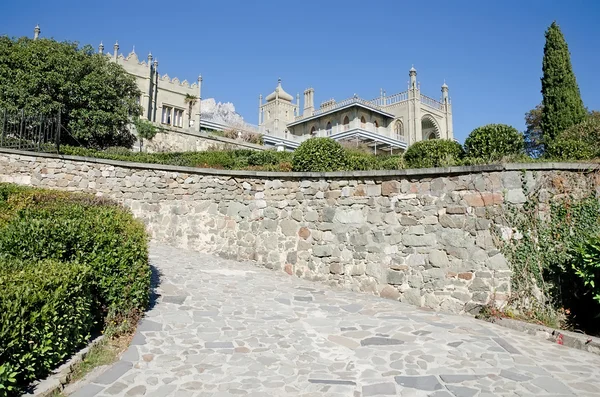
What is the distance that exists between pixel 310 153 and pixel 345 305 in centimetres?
419

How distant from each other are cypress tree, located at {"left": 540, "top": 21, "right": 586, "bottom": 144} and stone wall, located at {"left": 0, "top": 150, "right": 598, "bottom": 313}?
35.3ft

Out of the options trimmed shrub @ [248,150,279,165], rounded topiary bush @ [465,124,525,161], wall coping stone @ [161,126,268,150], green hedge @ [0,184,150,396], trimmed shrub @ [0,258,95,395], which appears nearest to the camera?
trimmed shrub @ [0,258,95,395]

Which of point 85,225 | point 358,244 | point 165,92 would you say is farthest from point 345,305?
point 165,92

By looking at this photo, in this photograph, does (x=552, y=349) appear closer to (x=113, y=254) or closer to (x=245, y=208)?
(x=113, y=254)

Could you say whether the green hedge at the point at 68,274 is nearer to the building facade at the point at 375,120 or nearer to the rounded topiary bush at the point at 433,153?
the rounded topiary bush at the point at 433,153

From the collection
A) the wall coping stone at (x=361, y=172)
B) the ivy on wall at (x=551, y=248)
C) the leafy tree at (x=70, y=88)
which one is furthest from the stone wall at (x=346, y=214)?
the leafy tree at (x=70, y=88)

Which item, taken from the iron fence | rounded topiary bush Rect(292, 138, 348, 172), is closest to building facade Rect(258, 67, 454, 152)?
the iron fence

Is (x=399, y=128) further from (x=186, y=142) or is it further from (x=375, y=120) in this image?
(x=186, y=142)

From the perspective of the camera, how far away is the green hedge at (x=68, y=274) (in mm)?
3346

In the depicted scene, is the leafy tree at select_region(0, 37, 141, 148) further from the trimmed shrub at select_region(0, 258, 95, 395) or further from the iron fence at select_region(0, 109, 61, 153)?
the trimmed shrub at select_region(0, 258, 95, 395)

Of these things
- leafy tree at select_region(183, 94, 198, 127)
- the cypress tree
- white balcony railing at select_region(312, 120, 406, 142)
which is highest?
leafy tree at select_region(183, 94, 198, 127)

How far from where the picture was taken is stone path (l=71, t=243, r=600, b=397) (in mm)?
3957

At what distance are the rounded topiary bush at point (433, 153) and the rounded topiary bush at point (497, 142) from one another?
46 cm

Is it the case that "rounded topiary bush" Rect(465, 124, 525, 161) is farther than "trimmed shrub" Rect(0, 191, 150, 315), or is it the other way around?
"rounded topiary bush" Rect(465, 124, 525, 161)
